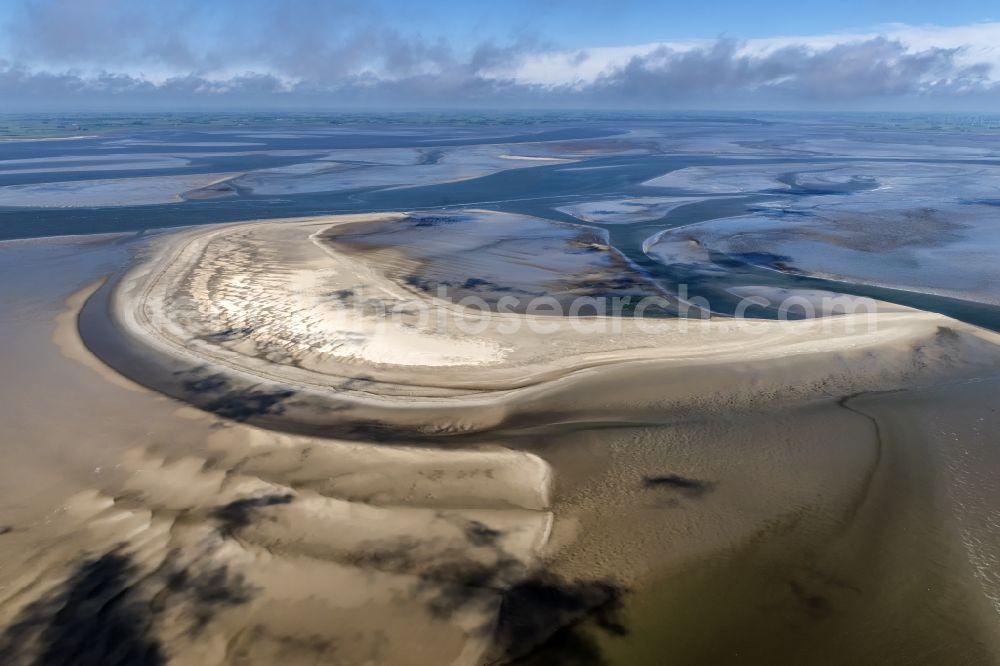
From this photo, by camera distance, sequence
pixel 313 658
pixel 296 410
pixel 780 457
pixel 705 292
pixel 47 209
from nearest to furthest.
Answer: pixel 313 658
pixel 780 457
pixel 296 410
pixel 705 292
pixel 47 209

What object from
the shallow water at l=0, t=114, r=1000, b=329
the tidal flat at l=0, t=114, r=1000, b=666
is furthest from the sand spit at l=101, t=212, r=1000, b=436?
the shallow water at l=0, t=114, r=1000, b=329

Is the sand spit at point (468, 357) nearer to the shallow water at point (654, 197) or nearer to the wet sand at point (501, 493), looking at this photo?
the wet sand at point (501, 493)

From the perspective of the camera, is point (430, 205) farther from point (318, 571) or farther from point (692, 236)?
point (318, 571)

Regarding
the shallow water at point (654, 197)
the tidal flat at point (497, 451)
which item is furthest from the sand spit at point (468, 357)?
the shallow water at point (654, 197)

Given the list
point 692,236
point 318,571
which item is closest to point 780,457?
point 318,571

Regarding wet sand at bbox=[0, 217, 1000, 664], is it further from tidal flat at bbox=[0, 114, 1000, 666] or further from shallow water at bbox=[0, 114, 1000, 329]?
shallow water at bbox=[0, 114, 1000, 329]

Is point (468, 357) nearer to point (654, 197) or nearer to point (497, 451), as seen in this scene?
point (497, 451)
